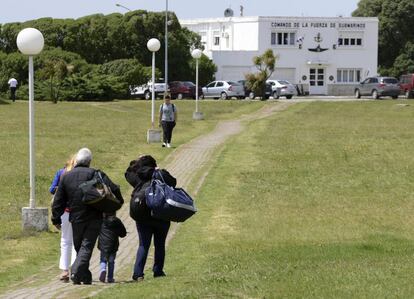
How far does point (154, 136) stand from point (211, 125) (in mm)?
10165

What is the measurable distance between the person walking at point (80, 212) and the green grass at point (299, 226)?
2.26 feet

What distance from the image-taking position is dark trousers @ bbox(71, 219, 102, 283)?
34.3ft

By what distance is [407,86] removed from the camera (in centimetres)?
6469

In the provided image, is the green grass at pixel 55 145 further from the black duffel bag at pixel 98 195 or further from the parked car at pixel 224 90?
the parked car at pixel 224 90

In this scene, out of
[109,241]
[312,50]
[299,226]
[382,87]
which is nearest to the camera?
[109,241]

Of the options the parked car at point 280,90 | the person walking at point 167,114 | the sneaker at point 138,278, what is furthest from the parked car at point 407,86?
the sneaker at point 138,278

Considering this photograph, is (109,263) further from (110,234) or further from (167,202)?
(167,202)

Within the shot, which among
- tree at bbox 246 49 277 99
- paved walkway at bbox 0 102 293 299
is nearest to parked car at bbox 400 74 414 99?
tree at bbox 246 49 277 99

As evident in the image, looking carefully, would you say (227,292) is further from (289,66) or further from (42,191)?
(289,66)

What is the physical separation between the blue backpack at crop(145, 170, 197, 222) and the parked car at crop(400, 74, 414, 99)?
181 ft

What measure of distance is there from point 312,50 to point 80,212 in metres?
70.4

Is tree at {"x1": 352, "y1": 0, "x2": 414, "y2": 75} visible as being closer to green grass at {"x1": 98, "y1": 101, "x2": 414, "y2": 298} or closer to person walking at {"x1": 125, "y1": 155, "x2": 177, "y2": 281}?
green grass at {"x1": 98, "y1": 101, "x2": 414, "y2": 298}

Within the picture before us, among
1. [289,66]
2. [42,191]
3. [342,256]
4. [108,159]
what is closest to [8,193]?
[42,191]

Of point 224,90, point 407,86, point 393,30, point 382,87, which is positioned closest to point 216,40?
point 393,30
